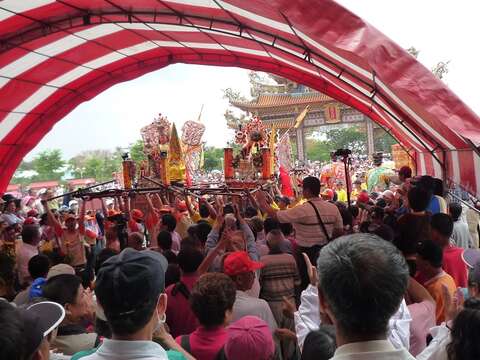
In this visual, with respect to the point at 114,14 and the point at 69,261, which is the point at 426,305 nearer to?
the point at 69,261

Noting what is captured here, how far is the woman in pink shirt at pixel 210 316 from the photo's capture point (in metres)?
2.33

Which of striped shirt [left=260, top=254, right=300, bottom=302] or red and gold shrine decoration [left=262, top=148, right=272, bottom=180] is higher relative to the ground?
red and gold shrine decoration [left=262, top=148, right=272, bottom=180]

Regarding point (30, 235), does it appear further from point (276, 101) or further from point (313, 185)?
point (276, 101)

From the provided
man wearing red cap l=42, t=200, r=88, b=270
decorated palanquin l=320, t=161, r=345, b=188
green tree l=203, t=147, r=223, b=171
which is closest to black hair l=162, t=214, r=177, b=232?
man wearing red cap l=42, t=200, r=88, b=270

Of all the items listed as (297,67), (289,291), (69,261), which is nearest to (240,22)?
(297,67)

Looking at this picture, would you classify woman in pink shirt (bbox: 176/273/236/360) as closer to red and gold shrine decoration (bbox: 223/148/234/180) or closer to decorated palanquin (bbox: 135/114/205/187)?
decorated palanquin (bbox: 135/114/205/187)

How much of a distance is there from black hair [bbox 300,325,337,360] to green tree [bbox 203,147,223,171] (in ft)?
159

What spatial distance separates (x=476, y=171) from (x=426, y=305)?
2958 mm

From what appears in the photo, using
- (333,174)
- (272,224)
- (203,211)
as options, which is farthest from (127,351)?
(333,174)

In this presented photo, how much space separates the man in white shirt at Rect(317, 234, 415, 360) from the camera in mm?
1233

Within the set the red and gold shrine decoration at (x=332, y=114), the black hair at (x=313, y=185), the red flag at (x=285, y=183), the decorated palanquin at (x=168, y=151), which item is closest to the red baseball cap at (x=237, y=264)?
the black hair at (x=313, y=185)

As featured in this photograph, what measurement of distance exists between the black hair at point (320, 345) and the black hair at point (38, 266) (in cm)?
259

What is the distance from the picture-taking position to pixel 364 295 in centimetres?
123

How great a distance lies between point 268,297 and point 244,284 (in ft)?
2.77
